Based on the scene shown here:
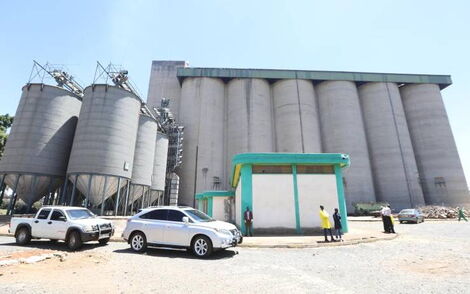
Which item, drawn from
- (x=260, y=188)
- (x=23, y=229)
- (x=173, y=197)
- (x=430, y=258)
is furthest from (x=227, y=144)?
(x=430, y=258)

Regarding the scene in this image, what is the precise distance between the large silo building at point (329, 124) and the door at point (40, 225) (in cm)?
2902

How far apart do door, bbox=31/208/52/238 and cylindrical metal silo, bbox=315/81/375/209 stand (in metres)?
40.0

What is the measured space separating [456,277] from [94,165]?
25466mm

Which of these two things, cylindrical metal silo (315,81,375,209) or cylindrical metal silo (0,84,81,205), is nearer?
cylindrical metal silo (0,84,81,205)

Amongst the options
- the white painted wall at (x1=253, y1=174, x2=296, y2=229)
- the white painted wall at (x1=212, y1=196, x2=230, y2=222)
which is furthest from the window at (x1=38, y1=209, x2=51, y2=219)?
the white painted wall at (x1=212, y1=196, x2=230, y2=222)

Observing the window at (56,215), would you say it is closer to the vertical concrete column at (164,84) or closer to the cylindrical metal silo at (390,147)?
the vertical concrete column at (164,84)

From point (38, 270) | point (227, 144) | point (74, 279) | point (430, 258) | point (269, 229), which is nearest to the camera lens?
point (74, 279)

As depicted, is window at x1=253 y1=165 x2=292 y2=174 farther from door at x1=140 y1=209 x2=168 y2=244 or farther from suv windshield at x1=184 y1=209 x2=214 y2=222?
door at x1=140 y1=209 x2=168 y2=244

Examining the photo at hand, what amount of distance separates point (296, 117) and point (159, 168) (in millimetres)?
26195

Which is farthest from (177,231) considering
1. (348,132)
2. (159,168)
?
(348,132)


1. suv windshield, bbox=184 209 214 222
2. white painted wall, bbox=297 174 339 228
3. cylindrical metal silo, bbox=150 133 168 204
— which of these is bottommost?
suv windshield, bbox=184 209 214 222

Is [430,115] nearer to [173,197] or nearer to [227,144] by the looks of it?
[227,144]

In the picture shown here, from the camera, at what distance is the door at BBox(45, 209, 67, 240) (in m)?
9.58

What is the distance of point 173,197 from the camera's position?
119 feet
